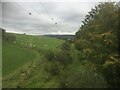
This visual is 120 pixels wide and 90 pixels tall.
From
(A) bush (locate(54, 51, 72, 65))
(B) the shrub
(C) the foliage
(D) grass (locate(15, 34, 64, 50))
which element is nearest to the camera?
(C) the foliage

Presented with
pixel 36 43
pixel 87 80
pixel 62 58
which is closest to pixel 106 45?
pixel 87 80

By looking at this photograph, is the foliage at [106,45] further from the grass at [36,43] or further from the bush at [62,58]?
the grass at [36,43]

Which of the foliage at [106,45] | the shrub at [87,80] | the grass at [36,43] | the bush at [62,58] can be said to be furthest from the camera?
the grass at [36,43]

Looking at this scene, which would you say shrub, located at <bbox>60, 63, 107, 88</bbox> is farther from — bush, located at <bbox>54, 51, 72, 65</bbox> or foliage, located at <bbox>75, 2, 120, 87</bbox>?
bush, located at <bbox>54, 51, 72, 65</bbox>

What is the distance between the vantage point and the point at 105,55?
19.6 metres

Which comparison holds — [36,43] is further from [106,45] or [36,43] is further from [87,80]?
[106,45]

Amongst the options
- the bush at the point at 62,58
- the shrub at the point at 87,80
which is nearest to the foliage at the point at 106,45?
the shrub at the point at 87,80

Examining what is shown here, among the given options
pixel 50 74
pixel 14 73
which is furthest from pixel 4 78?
pixel 50 74

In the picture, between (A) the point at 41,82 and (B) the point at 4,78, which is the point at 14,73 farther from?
(A) the point at 41,82

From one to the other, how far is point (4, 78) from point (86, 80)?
589 inches

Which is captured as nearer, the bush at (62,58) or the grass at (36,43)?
the bush at (62,58)

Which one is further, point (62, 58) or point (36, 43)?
point (36, 43)

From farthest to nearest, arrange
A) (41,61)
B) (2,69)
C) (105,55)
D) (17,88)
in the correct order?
(41,61)
(2,69)
(17,88)
(105,55)

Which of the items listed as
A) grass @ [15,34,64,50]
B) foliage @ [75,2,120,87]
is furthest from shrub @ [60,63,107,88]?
grass @ [15,34,64,50]
